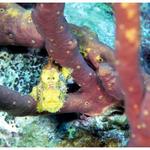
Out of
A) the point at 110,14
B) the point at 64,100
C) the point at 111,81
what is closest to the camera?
the point at 111,81

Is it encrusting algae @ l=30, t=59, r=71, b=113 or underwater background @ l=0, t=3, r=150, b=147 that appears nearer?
encrusting algae @ l=30, t=59, r=71, b=113

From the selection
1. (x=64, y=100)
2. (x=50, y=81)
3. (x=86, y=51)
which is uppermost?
(x=86, y=51)

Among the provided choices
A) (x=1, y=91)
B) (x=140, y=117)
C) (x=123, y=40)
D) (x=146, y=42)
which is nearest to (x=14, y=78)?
(x=1, y=91)

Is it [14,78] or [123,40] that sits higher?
[123,40]

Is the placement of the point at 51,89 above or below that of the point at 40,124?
above

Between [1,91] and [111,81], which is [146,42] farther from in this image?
[1,91]

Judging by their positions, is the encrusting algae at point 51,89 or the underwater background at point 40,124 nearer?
the encrusting algae at point 51,89

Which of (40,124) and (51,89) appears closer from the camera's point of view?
(51,89)

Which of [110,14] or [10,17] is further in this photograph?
[110,14]
